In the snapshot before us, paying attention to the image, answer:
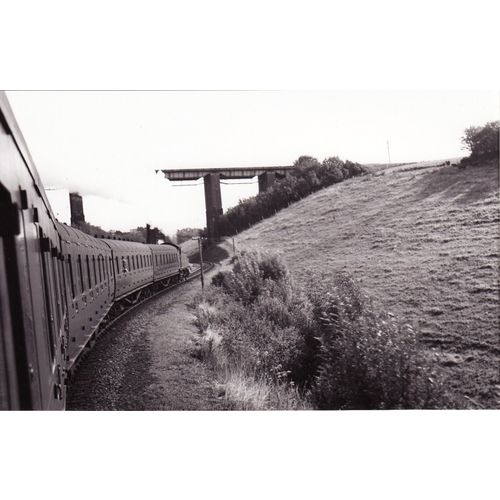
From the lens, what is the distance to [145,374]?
7.19 m

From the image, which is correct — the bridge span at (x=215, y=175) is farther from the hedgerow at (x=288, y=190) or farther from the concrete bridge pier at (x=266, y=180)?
Result: the hedgerow at (x=288, y=190)

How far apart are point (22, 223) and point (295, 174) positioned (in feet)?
34.1

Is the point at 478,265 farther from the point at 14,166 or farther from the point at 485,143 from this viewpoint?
the point at 14,166

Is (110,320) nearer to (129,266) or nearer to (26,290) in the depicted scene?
(129,266)

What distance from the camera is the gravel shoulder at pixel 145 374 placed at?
247 inches

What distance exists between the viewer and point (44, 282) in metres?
4.04

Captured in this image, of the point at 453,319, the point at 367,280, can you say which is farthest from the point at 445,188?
the point at 453,319

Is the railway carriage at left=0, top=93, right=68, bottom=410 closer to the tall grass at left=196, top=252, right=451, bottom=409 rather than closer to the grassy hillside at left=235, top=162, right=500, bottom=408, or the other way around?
the tall grass at left=196, top=252, right=451, bottom=409

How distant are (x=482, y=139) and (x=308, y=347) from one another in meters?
6.48

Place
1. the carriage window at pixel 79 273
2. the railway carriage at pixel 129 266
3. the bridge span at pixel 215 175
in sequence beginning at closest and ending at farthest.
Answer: the carriage window at pixel 79 273 → the bridge span at pixel 215 175 → the railway carriage at pixel 129 266

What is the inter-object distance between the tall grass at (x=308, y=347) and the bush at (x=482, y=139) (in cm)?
407

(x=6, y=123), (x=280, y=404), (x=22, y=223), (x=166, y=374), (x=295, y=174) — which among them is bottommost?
(x=280, y=404)

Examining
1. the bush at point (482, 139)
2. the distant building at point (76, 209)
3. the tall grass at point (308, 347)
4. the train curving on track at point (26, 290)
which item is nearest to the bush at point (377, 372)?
the tall grass at point (308, 347)

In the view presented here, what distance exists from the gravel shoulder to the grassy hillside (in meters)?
5.61
